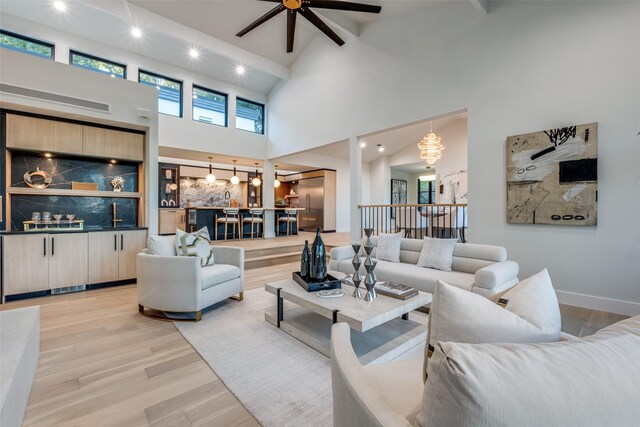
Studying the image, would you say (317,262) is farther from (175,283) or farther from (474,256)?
(474,256)

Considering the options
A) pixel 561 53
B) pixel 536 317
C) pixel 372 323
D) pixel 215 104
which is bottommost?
pixel 372 323

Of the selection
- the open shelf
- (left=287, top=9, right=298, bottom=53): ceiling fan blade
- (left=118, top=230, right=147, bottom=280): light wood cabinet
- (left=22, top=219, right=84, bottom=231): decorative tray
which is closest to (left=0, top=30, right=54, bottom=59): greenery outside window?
the open shelf

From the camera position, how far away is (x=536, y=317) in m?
0.92

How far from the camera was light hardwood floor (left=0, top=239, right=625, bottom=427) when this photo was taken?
5.41 feet

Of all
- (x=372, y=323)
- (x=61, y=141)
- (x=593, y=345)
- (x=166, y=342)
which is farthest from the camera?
(x=61, y=141)

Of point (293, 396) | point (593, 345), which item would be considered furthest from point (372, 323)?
point (593, 345)

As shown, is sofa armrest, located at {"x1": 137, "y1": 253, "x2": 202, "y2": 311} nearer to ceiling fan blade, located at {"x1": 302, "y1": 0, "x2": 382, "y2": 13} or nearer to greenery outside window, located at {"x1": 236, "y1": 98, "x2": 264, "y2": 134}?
ceiling fan blade, located at {"x1": 302, "y1": 0, "x2": 382, "y2": 13}

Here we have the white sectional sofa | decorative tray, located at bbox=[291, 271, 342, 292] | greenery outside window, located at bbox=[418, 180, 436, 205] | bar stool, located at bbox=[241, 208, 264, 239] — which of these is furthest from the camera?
greenery outside window, located at bbox=[418, 180, 436, 205]

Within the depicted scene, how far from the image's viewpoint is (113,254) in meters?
4.29

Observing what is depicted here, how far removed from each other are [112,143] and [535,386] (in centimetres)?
571

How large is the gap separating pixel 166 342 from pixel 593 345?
9.45ft

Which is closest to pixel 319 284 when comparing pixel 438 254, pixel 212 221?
pixel 438 254

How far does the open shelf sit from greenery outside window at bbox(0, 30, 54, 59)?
3.43m

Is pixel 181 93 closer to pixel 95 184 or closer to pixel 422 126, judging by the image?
pixel 95 184
